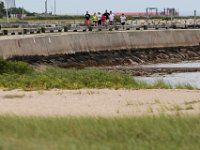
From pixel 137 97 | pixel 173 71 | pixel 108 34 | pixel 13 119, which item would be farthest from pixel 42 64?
pixel 13 119

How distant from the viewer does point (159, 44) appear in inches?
2552

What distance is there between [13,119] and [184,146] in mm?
4678

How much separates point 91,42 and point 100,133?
42.8 metres

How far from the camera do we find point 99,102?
2075cm

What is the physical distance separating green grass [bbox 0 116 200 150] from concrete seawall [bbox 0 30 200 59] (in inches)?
1073

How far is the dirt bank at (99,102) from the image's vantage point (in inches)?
722

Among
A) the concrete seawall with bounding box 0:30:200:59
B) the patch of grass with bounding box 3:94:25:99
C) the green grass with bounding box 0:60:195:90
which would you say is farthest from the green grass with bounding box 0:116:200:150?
the concrete seawall with bounding box 0:30:200:59

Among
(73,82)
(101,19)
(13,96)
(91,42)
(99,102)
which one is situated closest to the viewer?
(99,102)

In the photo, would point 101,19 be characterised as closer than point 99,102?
No

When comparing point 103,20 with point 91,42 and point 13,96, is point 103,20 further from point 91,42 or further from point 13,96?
point 13,96

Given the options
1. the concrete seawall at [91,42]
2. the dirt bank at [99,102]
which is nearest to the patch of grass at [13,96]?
the dirt bank at [99,102]

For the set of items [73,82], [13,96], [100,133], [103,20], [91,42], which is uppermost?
[100,133]

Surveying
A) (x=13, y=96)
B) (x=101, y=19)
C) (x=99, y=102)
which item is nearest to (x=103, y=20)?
(x=101, y=19)

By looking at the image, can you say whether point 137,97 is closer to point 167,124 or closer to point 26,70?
point 167,124
